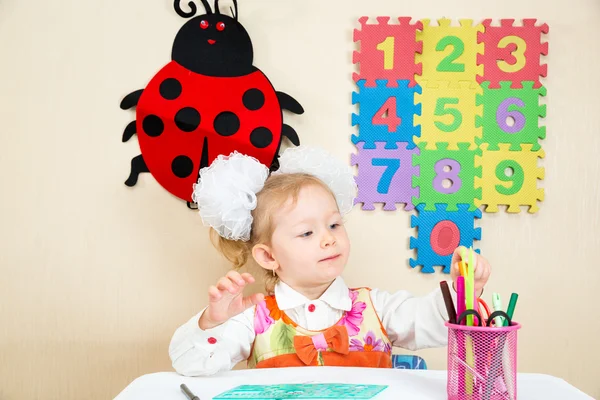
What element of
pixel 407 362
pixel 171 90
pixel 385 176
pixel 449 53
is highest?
pixel 449 53

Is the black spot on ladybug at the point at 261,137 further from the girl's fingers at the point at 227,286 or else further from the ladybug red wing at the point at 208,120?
the girl's fingers at the point at 227,286

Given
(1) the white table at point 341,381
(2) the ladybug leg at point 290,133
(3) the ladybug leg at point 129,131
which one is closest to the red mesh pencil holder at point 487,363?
(1) the white table at point 341,381

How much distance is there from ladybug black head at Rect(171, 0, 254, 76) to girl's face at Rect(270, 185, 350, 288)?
44 cm

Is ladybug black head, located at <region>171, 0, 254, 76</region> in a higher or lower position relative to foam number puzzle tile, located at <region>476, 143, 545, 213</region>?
higher

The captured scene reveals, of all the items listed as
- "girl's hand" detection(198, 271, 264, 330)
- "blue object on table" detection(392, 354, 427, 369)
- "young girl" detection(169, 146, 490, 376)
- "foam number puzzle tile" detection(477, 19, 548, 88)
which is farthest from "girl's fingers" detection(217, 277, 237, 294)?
"foam number puzzle tile" detection(477, 19, 548, 88)

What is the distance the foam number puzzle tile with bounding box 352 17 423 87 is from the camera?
5.05 ft

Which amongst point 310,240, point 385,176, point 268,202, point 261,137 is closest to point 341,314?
point 310,240

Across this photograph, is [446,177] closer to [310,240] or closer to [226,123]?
[310,240]

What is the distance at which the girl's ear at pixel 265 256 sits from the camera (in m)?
1.33

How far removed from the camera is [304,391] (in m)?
0.87

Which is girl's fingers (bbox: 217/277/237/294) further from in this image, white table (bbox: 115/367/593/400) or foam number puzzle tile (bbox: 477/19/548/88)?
foam number puzzle tile (bbox: 477/19/548/88)

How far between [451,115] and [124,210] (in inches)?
35.6

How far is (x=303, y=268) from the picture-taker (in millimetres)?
1271

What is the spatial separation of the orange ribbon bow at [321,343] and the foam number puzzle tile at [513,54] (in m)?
0.77
